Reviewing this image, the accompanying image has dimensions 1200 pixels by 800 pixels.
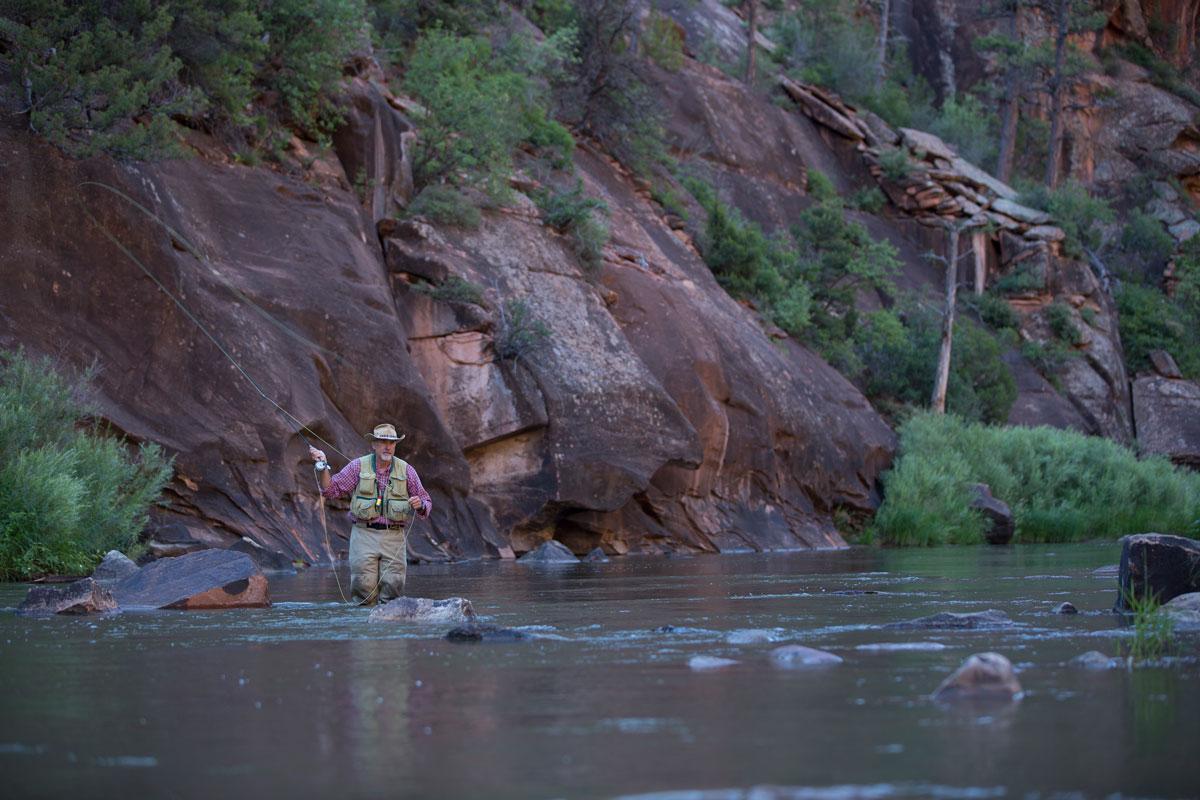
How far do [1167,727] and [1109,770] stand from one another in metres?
0.86

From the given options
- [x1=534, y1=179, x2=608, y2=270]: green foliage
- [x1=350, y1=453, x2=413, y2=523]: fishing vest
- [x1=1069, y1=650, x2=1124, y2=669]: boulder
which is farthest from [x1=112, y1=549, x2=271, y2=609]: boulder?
[x1=534, y1=179, x2=608, y2=270]: green foliage

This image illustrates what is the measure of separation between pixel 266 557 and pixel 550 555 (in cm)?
615

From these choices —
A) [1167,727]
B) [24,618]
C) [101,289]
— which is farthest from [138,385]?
[1167,727]

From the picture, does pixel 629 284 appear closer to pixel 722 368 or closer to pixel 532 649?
pixel 722 368

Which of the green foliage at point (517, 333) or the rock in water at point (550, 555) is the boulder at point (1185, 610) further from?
the green foliage at point (517, 333)

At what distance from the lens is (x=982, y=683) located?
5.77 metres

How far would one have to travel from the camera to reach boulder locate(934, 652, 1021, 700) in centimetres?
571

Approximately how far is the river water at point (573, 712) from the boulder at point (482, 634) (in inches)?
5.9

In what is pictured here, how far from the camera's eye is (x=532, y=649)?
7.97 meters

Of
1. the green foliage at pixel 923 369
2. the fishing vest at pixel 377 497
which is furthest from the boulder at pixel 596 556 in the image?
the green foliage at pixel 923 369

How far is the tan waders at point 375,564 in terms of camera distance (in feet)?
39.7

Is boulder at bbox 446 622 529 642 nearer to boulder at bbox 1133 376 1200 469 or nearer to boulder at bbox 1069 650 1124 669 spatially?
boulder at bbox 1069 650 1124 669

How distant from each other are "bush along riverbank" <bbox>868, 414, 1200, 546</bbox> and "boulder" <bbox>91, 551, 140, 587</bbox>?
1975 cm

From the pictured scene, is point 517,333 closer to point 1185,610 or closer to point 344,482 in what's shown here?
point 344,482
